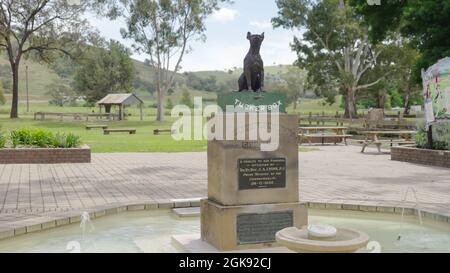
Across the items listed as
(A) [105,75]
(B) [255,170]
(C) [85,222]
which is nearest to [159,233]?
(C) [85,222]

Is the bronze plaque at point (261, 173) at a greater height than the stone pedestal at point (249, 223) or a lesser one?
greater

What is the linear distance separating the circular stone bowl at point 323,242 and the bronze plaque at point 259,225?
3.85 ft

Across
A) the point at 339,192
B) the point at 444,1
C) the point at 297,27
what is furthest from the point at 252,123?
the point at 297,27

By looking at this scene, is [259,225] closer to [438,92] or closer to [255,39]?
[255,39]

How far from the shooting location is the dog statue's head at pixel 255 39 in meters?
6.17

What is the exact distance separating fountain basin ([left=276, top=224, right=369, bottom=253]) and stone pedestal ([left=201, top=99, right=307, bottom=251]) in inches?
46.3

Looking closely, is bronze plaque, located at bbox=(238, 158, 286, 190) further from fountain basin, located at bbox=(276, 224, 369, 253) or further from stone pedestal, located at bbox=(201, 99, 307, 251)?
fountain basin, located at bbox=(276, 224, 369, 253)

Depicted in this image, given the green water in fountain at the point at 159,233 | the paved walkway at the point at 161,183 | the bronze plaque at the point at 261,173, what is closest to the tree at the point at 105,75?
the paved walkway at the point at 161,183

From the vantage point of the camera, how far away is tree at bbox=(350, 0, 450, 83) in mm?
18891

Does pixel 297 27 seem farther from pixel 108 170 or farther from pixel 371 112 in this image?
pixel 108 170

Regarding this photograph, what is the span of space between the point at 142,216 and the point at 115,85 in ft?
237

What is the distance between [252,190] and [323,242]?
168 centimetres

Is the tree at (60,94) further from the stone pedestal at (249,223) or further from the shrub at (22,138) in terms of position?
the stone pedestal at (249,223)
